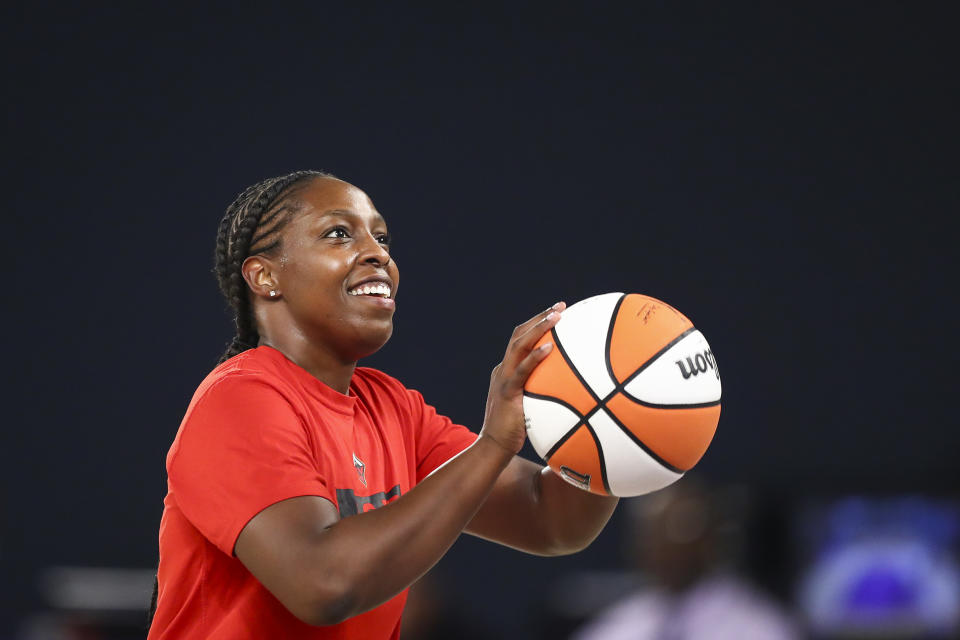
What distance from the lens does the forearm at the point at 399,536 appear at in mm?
1753

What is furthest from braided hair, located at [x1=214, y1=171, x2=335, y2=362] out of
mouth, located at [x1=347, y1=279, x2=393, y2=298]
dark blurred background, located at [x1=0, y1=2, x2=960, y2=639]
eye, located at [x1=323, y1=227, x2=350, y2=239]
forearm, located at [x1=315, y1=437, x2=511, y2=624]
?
dark blurred background, located at [x1=0, y1=2, x2=960, y2=639]

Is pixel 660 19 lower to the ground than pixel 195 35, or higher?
higher

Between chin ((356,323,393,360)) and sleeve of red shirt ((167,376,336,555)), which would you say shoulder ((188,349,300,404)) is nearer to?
sleeve of red shirt ((167,376,336,555))

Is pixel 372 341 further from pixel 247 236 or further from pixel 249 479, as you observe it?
pixel 249 479

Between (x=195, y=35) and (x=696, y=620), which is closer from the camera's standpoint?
(x=696, y=620)

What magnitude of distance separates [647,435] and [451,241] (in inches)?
189

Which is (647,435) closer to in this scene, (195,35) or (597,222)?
(597,222)

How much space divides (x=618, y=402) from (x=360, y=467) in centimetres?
56

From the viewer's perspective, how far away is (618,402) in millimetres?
2020

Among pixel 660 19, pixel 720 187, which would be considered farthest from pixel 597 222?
pixel 660 19

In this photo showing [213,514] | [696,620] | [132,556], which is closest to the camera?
[213,514]

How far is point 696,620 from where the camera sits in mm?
4176

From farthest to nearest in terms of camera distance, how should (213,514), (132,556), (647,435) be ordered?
(132,556)
(647,435)
(213,514)

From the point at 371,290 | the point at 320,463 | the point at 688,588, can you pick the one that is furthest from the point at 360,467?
the point at 688,588
